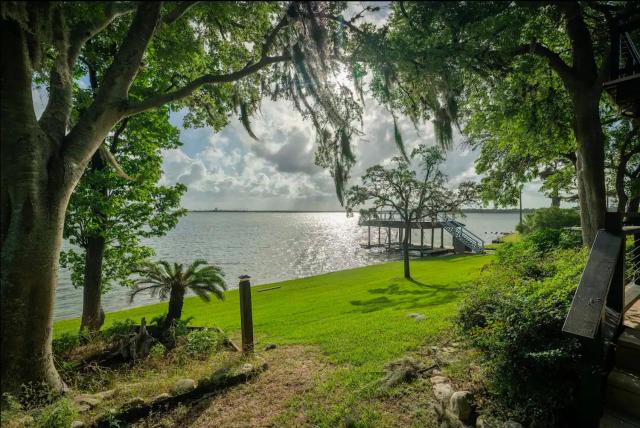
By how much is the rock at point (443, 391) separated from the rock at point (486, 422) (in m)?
0.46

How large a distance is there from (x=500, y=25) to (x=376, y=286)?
633 inches

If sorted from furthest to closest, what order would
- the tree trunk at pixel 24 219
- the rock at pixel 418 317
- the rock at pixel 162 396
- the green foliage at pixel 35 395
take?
the rock at pixel 418 317
the rock at pixel 162 396
the green foliage at pixel 35 395
the tree trunk at pixel 24 219

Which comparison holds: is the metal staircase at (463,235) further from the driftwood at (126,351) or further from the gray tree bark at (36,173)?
the gray tree bark at (36,173)

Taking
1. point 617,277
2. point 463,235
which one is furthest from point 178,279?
point 463,235

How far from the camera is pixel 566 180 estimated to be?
1669cm

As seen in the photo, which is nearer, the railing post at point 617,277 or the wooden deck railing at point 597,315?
the wooden deck railing at point 597,315

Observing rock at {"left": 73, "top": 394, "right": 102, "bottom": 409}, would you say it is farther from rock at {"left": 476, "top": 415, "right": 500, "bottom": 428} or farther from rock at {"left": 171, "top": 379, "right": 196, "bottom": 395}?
rock at {"left": 476, "top": 415, "right": 500, "bottom": 428}

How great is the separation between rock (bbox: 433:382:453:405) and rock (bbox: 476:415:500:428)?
46 cm

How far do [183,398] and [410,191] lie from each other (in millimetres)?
18586

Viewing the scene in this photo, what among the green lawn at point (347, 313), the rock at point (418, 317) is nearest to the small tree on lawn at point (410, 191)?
the green lawn at point (347, 313)

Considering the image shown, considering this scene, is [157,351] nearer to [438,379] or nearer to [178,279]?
[178,279]

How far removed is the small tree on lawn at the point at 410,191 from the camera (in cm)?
2059

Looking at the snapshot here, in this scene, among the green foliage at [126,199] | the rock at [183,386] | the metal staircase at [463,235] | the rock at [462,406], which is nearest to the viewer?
the rock at [462,406]

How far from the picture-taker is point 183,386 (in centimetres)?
525
